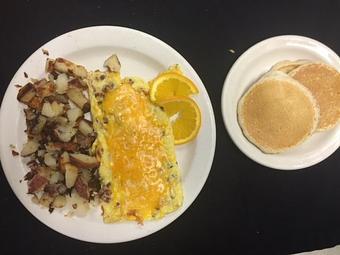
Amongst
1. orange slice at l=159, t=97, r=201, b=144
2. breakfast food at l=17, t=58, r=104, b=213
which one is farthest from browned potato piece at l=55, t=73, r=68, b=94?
orange slice at l=159, t=97, r=201, b=144

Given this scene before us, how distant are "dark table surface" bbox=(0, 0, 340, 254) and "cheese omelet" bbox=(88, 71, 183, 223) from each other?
21 cm

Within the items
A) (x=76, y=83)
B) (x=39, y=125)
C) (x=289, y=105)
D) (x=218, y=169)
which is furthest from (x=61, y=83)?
(x=289, y=105)

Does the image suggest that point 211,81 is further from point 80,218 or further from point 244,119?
point 80,218

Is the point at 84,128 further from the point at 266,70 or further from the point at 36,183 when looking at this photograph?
the point at 266,70

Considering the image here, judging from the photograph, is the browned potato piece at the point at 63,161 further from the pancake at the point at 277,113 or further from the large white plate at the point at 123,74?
the pancake at the point at 277,113

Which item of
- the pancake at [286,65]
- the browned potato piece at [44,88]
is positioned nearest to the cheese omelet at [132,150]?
the browned potato piece at [44,88]

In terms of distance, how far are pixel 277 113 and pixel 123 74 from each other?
56cm

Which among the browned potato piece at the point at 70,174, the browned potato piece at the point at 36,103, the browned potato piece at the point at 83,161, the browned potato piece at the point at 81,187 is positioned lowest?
the browned potato piece at the point at 81,187

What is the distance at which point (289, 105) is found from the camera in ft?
5.08

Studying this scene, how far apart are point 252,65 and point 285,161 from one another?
1.22ft

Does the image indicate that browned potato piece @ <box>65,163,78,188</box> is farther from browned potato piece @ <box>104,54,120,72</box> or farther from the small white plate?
the small white plate

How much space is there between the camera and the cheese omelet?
4.77ft

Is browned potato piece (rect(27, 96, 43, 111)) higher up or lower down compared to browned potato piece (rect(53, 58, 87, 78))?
lower down

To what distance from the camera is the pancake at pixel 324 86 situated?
158 cm
